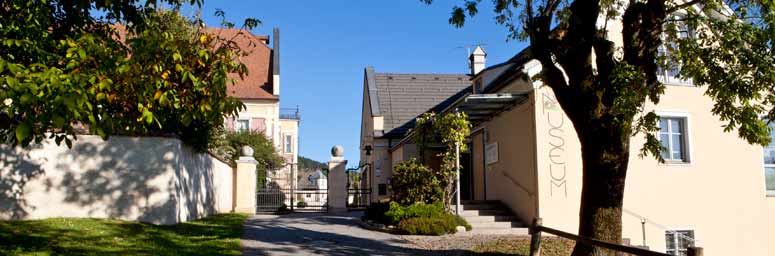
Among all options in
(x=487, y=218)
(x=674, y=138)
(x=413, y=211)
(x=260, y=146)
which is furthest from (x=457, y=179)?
(x=260, y=146)

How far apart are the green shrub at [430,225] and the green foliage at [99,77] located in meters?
7.21

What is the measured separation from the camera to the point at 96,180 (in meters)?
13.4

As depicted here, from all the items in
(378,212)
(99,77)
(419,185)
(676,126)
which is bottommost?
(378,212)

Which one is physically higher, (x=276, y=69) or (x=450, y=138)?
(x=276, y=69)

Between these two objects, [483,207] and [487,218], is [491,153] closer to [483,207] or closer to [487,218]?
[483,207]

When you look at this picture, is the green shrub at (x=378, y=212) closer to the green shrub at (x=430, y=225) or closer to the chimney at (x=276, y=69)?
the green shrub at (x=430, y=225)

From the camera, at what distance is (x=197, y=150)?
53.6ft

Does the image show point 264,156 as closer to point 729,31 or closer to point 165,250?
point 165,250

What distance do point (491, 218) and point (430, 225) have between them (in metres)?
2.51

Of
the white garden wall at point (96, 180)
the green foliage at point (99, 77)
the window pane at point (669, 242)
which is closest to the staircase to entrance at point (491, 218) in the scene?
the window pane at point (669, 242)

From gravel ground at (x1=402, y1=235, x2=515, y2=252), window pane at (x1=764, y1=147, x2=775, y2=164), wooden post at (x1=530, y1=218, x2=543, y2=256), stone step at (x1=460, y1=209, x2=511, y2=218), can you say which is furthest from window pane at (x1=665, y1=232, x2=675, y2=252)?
wooden post at (x1=530, y1=218, x2=543, y2=256)

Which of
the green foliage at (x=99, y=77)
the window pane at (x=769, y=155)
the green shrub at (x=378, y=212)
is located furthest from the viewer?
the window pane at (x=769, y=155)

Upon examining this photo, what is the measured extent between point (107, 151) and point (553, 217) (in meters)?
10.4

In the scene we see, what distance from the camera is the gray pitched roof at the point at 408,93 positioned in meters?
28.3
